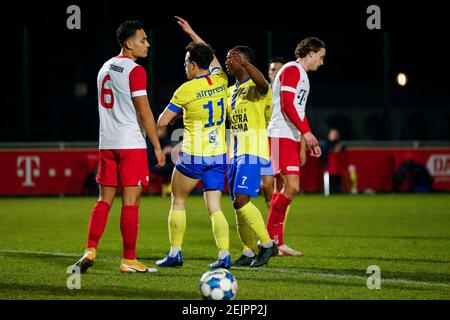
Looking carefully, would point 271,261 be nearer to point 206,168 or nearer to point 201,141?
point 206,168

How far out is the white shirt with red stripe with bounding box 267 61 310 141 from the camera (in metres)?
8.78

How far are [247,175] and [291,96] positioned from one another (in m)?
1.05

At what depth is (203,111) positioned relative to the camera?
8.00 m

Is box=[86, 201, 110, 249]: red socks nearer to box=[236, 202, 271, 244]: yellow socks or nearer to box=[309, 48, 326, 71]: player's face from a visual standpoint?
box=[236, 202, 271, 244]: yellow socks

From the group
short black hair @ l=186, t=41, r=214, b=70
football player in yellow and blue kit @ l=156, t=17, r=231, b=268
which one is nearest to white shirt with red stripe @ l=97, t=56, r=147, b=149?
football player in yellow and blue kit @ l=156, t=17, r=231, b=268

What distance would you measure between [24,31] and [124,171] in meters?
18.7

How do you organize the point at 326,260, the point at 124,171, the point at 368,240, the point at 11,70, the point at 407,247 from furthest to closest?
the point at 11,70, the point at 368,240, the point at 407,247, the point at 326,260, the point at 124,171

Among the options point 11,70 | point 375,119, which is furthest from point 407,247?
point 375,119

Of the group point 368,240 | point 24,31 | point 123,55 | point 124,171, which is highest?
point 24,31

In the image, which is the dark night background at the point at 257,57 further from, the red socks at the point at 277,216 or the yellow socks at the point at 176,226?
the yellow socks at the point at 176,226

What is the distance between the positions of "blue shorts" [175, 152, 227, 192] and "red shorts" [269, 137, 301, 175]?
1201 millimetres
